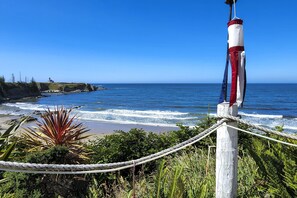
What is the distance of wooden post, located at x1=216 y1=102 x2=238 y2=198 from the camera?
6.63 ft

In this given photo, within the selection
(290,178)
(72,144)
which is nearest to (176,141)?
(72,144)

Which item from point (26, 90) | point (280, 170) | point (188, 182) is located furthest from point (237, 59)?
point (26, 90)

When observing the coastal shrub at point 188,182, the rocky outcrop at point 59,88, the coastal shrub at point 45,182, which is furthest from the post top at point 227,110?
the rocky outcrop at point 59,88

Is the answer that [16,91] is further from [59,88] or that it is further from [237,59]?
[237,59]

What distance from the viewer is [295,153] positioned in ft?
8.24

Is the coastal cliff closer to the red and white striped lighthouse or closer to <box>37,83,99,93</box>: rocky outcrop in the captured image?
<box>37,83,99,93</box>: rocky outcrop

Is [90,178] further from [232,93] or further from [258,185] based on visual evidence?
[232,93]

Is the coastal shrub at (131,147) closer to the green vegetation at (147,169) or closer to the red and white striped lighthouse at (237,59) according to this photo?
the green vegetation at (147,169)

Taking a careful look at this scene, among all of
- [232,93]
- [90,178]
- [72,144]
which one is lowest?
[90,178]

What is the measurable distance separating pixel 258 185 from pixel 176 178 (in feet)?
3.97

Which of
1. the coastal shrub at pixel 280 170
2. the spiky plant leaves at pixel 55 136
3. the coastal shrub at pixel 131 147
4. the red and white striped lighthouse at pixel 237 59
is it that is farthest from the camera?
the spiky plant leaves at pixel 55 136

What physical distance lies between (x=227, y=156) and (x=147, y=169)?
2578mm

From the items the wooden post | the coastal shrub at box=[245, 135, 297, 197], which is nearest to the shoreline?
the coastal shrub at box=[245, 135, 297, 197]

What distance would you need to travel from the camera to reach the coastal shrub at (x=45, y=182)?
3.47 m
